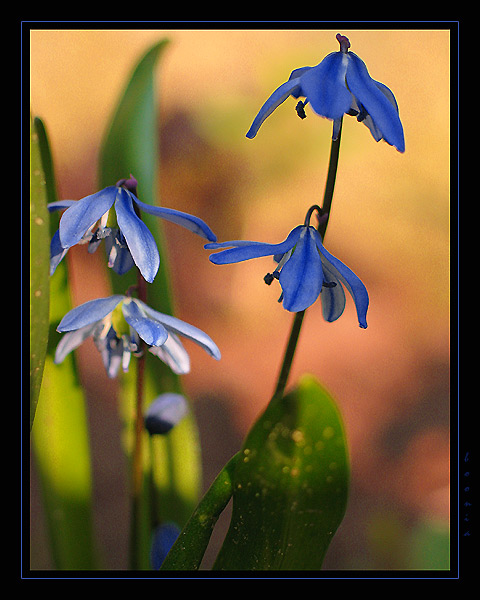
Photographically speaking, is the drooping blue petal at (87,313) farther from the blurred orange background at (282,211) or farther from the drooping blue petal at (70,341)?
the blurred orange background at (282,211)

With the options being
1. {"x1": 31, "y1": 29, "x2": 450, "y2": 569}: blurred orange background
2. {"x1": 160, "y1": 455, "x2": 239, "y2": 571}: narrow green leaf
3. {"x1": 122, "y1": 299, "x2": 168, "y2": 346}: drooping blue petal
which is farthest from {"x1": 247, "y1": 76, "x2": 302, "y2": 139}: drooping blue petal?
{"x1": 31, "y1": 29, "x2": 450, "y2": 569}: blurred orange background

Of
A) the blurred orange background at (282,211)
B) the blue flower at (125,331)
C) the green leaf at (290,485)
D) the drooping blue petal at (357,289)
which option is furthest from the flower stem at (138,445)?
the blurred orange background at (282,211)

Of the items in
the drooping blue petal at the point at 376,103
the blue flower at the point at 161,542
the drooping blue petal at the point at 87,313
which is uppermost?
the drooping blue petal at the point at 376,103

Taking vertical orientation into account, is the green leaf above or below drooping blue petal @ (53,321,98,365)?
below

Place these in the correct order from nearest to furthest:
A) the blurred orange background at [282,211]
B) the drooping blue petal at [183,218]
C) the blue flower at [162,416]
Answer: the drooping blue petal at [183,218], the blue flower at [162,416], the blurred orange background at [282,211]

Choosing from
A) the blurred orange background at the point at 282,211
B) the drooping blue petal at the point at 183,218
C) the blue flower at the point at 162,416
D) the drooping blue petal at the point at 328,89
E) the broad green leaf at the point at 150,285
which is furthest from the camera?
the blurred orange background at the point at 282,211

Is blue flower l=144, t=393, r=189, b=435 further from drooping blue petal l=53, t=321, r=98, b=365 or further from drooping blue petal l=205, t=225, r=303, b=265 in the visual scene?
drooping blue petal l=205, t=225, r=303, b=265

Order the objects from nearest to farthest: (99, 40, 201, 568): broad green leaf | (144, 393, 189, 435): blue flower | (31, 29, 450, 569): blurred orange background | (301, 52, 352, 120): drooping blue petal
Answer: (301, 52, 352, 120): drooping blue petal < (144, 393, 189, 435): blue flower < (99, 40, 201, 568): broad green leaf < (31, 29, 450, 569): blurred orange background
